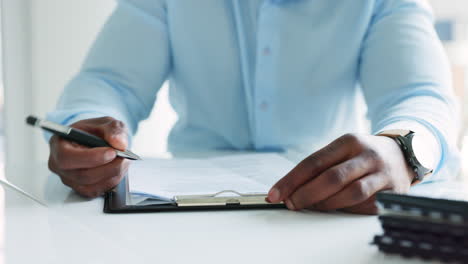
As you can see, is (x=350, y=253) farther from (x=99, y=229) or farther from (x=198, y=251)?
Result: (x=99, y=229)

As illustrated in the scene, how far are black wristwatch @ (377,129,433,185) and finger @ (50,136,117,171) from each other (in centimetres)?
34

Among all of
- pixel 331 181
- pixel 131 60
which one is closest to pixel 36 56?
pixel 131 60

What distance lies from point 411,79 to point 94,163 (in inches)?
21.7

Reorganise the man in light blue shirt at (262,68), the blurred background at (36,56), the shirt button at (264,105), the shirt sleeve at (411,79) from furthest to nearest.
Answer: the blurred background at (36,56), the shirt button at (264,105), the man in light blue shirt at (262,68), the shirt sleeve at (411,79)

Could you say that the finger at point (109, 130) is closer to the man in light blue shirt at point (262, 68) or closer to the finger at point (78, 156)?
the finger at point (78, 156)

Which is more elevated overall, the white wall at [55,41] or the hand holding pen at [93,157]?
the white wall at [55,41]

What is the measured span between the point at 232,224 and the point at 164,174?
0.22m

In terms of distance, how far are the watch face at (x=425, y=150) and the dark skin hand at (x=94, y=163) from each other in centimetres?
35

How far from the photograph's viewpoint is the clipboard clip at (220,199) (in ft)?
1.96

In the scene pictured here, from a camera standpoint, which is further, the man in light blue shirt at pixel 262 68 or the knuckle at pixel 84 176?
the man in light blue shirt at pixel 262 68

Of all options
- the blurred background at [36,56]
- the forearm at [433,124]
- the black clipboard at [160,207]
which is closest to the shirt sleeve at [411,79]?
the forearm at [433,124]

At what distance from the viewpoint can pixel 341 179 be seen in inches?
21.6

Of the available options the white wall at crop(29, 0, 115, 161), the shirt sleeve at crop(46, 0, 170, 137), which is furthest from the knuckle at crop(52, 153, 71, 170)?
the white wall at crop(29, 0, 115, 161)

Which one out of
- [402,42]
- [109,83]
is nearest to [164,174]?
[109,83]
